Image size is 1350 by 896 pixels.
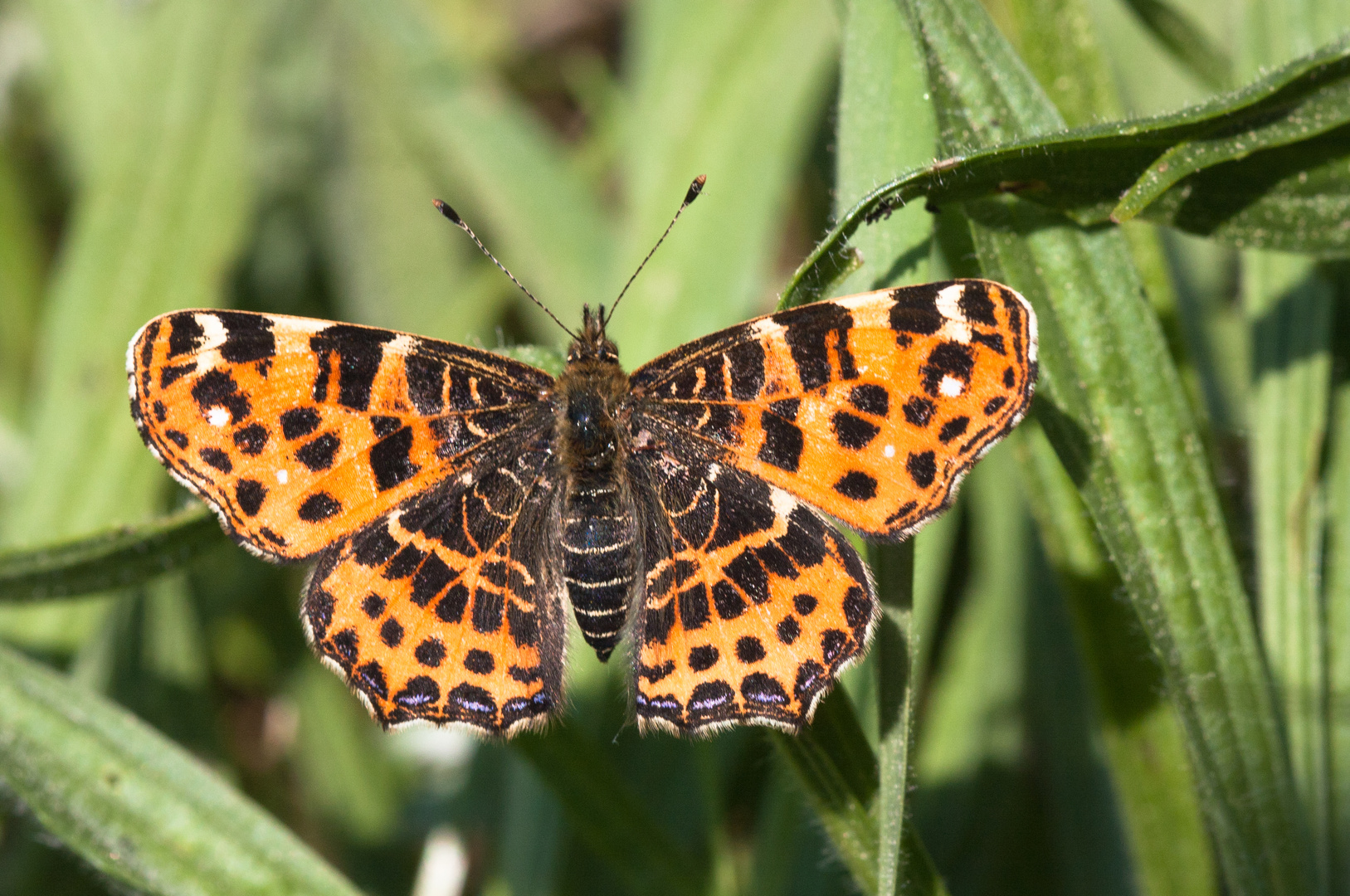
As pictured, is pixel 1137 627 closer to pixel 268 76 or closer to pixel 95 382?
pixel 95 382

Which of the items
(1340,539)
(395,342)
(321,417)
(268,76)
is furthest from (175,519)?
(268,76)

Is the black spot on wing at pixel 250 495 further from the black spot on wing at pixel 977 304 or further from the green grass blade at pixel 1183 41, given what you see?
the green grass blade at pixel 1183 41

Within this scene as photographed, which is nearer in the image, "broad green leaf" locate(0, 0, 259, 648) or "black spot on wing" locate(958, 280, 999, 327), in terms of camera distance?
"black spot on wing" locate(958, 280, 999, 327)

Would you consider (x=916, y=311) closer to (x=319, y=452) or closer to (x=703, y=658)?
(x=703, y=658)

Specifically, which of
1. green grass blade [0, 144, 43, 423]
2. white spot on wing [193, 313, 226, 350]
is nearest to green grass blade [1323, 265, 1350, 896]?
white spot on wing [193, 313, 226, 350]

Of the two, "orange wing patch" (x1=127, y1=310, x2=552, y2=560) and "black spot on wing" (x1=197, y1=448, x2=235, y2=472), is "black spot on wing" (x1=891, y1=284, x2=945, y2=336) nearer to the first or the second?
"orange wing patch" (x1=127, y1=310, x2=552, y2=560)

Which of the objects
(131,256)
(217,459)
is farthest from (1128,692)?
(131,256)

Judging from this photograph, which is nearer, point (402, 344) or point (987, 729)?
point (402, 344)
